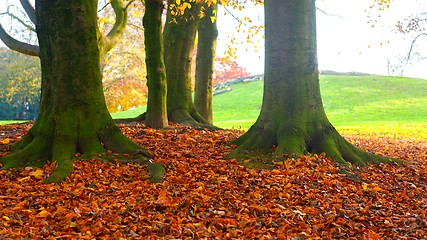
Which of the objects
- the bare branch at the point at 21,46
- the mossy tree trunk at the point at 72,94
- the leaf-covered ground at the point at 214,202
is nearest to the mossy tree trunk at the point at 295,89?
the leaf-covered ground at the point at 214,202

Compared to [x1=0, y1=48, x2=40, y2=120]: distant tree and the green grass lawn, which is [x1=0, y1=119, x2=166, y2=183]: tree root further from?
[x1=0, y1=48, x2=40, y2=120]: distant tree

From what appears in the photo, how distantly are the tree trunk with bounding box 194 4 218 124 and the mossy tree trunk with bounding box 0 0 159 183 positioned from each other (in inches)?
308

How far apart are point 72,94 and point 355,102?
105 feet

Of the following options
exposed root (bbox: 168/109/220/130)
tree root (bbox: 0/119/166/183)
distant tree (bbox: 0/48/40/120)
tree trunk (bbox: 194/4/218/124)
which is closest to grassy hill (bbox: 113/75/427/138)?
A: distant tree (bbox: 0/48/40/120)

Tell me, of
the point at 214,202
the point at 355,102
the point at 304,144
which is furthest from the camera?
the point at 355,102

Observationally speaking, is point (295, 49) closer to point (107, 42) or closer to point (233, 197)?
point (233, 197)

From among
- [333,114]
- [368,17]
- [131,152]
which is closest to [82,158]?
[131,152]

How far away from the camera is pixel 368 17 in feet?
49.9

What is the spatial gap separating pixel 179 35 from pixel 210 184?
8.00 meters

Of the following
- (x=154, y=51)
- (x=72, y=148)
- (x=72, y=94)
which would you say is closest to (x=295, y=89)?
(x=154, y=51)

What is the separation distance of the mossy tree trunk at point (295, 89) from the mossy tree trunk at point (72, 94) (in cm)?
277

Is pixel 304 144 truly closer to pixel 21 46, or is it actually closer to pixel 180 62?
pixel 180 62

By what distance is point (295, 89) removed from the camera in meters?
9.63

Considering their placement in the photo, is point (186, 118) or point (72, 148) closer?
point (72, 148)
